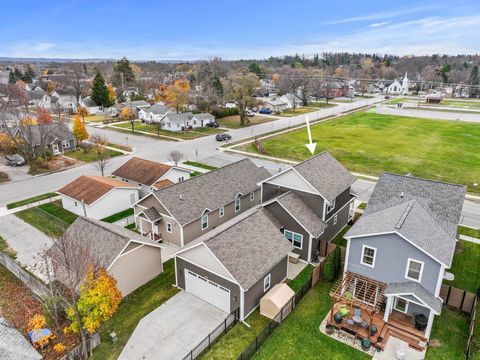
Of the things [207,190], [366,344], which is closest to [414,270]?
[366,344]

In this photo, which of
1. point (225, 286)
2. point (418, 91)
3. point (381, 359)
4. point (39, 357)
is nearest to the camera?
point (39, 357)

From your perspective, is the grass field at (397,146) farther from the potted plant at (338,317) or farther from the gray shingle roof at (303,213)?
the potted plant at (338,317)

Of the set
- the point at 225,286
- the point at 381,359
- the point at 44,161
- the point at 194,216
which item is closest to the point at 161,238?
the point at 194,216

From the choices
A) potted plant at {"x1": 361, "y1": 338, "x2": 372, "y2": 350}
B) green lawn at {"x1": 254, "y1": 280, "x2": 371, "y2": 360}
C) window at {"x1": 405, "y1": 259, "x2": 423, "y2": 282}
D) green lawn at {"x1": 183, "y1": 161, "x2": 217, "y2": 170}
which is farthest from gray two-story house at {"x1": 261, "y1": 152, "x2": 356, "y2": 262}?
green lawn at {"x1": 183, "y1": 161, "x2": 217, "y2": 170}

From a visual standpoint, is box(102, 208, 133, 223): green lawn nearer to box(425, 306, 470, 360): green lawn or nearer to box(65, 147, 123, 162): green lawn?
box(65, 147, 123, 162): green lawn

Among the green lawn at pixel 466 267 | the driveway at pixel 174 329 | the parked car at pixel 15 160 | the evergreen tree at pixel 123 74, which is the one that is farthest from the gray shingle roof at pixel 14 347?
the evergreen tree at pixel 123 74

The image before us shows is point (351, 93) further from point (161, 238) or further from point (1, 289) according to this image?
point (1, 289)

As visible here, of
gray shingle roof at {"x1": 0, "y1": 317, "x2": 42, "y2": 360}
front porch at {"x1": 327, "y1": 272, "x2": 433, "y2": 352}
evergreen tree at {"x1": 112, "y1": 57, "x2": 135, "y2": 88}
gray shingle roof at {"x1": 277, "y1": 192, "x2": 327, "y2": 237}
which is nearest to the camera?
gray shingle roof at {"x1": 0, "y1": 317, "x2": 42, "y2": 360}
